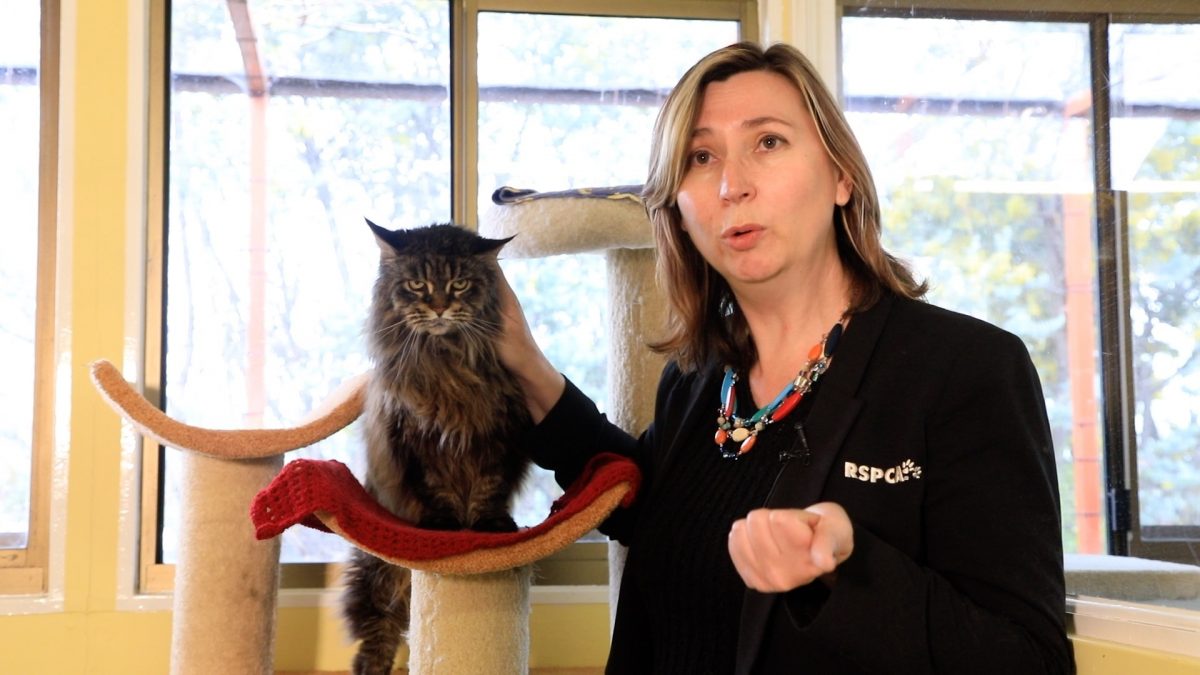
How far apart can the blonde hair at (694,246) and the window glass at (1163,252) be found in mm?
340

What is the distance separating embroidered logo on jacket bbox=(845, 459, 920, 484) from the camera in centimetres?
110

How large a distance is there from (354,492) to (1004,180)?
5.46 ft

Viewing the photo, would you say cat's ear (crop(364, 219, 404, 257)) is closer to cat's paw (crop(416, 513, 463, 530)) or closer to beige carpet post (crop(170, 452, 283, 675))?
cat's paw (crop(416, 513, 463, 530))

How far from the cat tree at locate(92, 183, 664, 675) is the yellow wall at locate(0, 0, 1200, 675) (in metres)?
0.48

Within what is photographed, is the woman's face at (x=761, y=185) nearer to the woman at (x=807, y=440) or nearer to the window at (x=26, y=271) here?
the woman at (x=807, y=440)

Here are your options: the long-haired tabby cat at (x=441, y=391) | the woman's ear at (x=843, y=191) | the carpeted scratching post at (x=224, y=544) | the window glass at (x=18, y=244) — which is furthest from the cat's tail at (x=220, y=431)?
the woman's ear at (x=843, y=191)

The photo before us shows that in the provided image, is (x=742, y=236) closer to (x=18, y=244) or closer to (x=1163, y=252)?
(x=1163, y=252)

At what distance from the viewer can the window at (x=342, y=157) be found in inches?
112

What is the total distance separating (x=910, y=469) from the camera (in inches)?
43.3

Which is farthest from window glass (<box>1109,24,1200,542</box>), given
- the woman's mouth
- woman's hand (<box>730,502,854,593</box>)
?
woman's hand (<box>730,502,854,593</box>)

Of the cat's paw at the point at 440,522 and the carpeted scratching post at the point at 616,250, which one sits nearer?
the cat's paw at the point at 440,522

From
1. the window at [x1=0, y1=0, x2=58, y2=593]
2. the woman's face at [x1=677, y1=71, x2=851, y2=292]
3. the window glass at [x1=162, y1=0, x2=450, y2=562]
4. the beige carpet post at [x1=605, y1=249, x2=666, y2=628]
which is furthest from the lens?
the window glass at [x1=162, y1=0, x2=450, y2=562]

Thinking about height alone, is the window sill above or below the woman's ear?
below

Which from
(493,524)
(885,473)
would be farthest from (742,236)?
(493,524)
